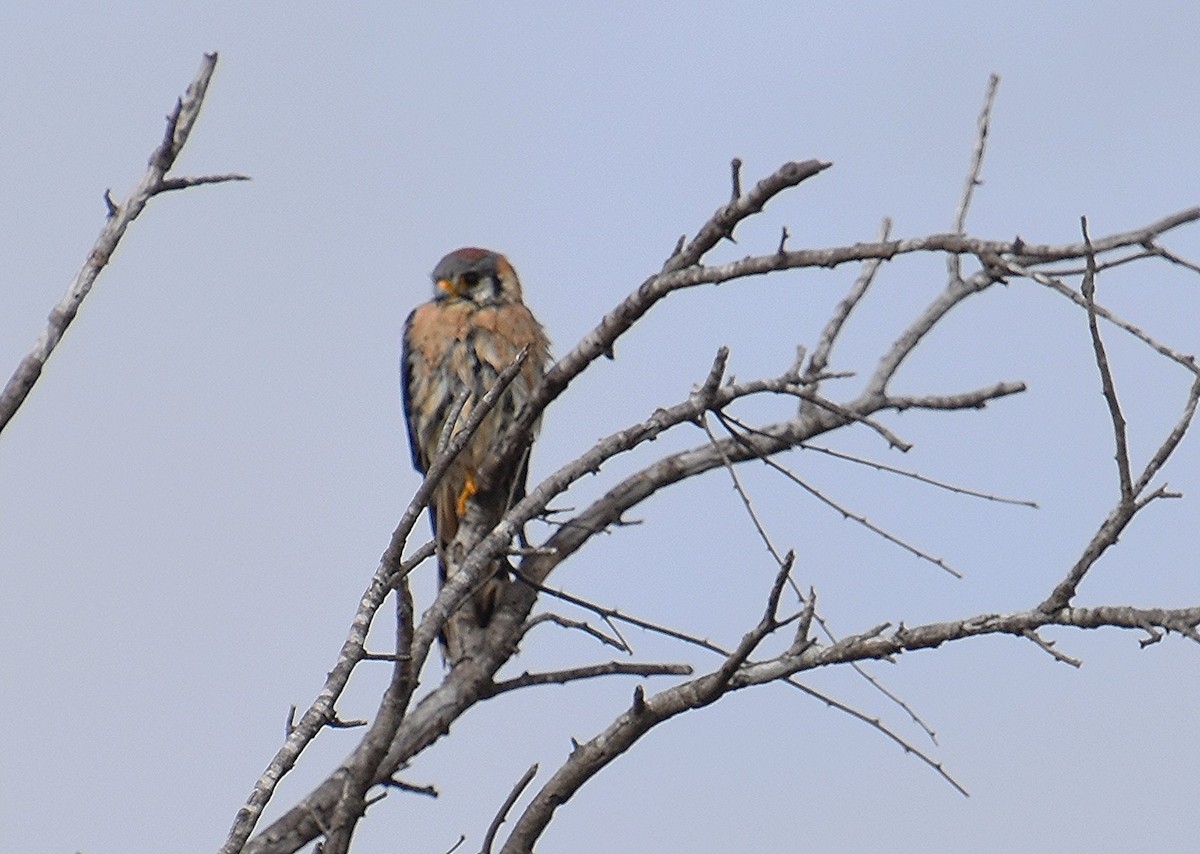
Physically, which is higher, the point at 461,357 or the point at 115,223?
the point at 461,357

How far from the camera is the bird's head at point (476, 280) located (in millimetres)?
6523

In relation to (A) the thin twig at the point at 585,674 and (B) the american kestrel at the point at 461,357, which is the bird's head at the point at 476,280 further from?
(A) the thin twig at the point at 585,674

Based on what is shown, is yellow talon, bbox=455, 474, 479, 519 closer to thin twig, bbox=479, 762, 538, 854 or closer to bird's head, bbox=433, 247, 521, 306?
bird's head, bbox=433, 247, 521, 306

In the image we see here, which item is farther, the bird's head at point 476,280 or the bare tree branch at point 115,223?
the bird's head at point 476,280

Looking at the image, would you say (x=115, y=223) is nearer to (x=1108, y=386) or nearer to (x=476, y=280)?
(x=1108, y=386)

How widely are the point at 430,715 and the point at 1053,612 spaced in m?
2.37

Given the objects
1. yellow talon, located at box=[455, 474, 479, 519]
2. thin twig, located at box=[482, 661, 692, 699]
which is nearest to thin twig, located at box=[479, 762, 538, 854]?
thin twig, located at box=[482, 661, 692, 699]

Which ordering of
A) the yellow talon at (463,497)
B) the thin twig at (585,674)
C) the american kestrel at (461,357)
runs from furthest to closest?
the american kestrel at (461,357)
the yellow talon at (463,497)
the thin twig at (585,674)

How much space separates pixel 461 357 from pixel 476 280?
0.44 meters

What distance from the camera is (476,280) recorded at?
6.54 m

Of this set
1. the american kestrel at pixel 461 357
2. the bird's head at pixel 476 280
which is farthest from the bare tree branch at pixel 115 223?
the bird's head at pixel 476 280

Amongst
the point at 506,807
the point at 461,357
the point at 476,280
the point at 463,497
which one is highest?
the point at 476,280

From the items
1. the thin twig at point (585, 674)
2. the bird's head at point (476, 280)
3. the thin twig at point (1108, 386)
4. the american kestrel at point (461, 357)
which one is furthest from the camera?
the bird's head at point (476, 280)

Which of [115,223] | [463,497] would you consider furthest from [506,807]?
[463,497]
